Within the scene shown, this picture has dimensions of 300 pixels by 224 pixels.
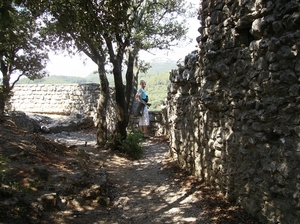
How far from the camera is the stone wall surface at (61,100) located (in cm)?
1386

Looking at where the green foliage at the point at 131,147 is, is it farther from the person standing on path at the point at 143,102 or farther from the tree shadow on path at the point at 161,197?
the person standing on path at the point at 143,102

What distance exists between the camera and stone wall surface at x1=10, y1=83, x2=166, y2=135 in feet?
45.5

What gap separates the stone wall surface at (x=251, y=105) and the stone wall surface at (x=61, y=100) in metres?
7.78

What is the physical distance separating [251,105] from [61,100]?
1307cm

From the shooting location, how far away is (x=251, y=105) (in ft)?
12.7

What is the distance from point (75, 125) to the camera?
13.0m

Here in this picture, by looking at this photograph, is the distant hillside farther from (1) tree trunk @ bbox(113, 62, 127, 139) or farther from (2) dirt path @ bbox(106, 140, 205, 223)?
(2) dirt path @ bbox(106, 140, 205, 223)

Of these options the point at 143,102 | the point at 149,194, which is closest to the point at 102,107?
the point at 143,102

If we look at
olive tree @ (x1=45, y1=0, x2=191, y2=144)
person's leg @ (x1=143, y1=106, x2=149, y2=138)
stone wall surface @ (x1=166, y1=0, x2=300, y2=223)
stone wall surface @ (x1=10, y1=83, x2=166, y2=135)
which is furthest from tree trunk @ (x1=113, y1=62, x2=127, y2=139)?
stone wall surface @ (x1=10, y1=83, x2=166, y2=135)

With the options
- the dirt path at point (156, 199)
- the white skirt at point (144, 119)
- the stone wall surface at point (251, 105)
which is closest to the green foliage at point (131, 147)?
the dirt path at point (156, 199)

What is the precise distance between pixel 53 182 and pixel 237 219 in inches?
116

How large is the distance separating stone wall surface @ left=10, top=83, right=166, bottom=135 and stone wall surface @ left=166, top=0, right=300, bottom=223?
25.5 feet

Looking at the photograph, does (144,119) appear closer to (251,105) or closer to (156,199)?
(156,199)

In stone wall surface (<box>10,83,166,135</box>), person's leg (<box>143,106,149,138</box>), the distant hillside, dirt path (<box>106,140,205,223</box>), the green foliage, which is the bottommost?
dirt path (<box>106,140,205,223</box>)
